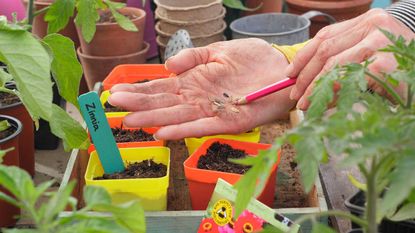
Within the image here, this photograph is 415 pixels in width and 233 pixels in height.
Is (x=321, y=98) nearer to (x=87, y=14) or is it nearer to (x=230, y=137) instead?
(x=230, y=137)

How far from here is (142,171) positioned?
1.19 meters

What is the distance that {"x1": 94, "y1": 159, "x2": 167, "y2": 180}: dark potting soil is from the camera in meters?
1.17

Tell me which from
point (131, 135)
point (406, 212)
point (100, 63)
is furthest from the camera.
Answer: point (100, 63)

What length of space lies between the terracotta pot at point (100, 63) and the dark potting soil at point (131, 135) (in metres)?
0.78

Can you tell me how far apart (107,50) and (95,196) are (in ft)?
5.37

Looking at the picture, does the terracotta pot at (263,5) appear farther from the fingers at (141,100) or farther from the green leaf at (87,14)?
the fingers at (141,100)

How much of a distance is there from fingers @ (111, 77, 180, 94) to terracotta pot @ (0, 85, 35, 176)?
35cm

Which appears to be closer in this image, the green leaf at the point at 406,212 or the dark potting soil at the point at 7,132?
the green leaf at the point at 406,212

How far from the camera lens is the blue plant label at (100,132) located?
44.5 inches

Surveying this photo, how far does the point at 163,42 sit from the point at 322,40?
3.77 ft

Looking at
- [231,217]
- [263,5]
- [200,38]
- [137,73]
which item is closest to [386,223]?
[231,217]

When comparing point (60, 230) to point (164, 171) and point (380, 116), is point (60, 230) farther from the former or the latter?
point (164, 171)

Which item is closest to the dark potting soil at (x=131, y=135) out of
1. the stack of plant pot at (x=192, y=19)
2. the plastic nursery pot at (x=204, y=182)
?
the plastic nursery pot at (x=204, y=182)

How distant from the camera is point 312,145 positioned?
1.74 feet
